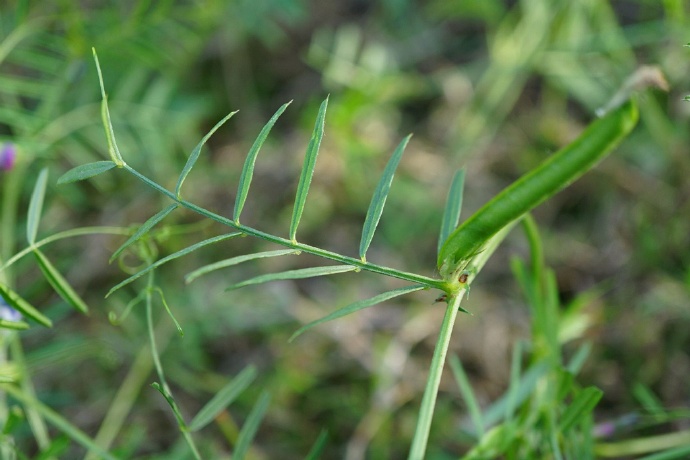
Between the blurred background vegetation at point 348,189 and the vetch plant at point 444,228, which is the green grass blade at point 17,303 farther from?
the blurred background vegetation at point 348,189

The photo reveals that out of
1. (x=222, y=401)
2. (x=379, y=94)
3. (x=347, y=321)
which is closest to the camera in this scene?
(x=222, y=401)

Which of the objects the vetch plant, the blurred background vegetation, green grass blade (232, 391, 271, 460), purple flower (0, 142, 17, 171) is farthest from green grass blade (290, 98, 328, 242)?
purple flower (0, 142, 17, 171)

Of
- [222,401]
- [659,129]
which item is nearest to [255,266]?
[222,401]

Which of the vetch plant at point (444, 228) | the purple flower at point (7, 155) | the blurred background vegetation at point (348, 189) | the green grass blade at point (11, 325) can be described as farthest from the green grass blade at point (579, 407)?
the purple flower at point (7, 155)

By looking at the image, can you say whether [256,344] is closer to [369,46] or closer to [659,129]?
[369,46]

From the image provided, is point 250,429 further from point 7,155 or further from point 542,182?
point 7,155

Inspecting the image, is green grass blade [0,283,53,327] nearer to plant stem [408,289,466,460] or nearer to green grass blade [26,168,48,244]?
green grass blade [26,168,48,244]
